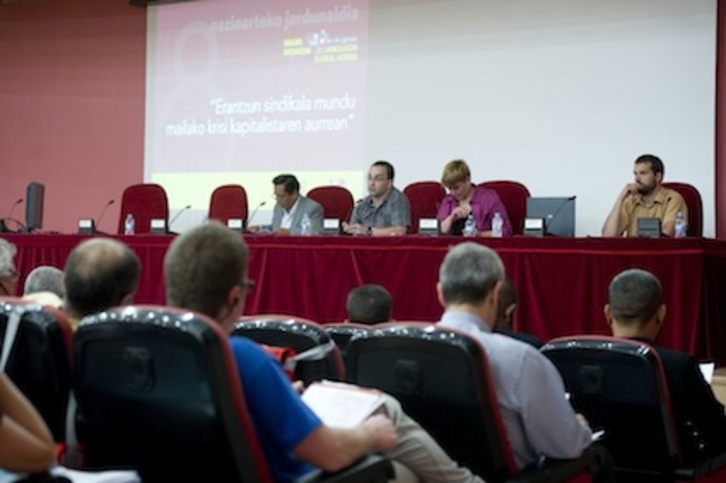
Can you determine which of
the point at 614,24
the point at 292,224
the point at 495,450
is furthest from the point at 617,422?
the point at 614,24

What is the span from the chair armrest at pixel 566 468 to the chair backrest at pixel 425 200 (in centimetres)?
431

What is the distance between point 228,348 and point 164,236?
427 cm

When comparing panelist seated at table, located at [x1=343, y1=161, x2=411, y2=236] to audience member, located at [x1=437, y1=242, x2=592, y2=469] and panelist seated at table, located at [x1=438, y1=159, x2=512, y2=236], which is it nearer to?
panelist seated at table, located at [x1=438, y1=159, x2=512, y2=236]

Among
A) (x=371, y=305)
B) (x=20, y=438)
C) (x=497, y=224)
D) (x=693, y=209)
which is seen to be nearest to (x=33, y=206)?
(x=497, y=224)

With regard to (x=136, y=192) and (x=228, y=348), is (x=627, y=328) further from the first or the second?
(x=136, y=192)

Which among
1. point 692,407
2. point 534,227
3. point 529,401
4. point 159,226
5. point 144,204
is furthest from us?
point 144,204

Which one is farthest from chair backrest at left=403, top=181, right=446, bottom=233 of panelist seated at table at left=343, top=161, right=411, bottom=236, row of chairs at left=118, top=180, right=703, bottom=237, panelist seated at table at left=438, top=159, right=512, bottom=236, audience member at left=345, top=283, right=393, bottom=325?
audience member at left=345, top=283, right=393, bottom=325

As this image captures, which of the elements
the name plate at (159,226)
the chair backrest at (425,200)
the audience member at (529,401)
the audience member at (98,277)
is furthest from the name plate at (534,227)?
the audience member at (98,277)

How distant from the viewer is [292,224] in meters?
6.32

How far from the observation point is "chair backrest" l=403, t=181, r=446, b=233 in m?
6.30

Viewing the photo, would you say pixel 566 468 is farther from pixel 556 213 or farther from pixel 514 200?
pixel 514 200

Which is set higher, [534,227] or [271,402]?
[534,227]

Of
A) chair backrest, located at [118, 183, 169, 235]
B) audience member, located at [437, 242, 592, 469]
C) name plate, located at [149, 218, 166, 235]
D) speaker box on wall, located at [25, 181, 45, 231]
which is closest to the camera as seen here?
audience member, located at [437, 242, 592, 469]

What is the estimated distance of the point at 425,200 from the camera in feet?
20.8
